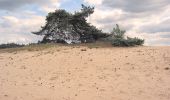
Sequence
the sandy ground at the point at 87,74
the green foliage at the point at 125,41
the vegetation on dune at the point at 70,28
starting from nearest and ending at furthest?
the sandy ground at the point at 87,74
the green foliage at the point at 125,41
the vegetation on dune at the point at 70,28

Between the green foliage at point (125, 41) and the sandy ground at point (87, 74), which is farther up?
the green foliage at point (125, 41)

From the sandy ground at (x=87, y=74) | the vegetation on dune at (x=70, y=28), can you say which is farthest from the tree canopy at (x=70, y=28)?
the sandy ground at (x=87, y=74)

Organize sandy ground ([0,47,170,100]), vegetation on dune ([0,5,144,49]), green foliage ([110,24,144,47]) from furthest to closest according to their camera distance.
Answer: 1. vegetation on dune ([0,5,144,49])
2. green foliage ([110,24,144,47])
3. sandy ground ([0,47,170,100])

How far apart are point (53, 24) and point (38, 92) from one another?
10656 mm

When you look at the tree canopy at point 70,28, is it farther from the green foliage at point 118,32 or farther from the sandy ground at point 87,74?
the sandy ground at point 87,74

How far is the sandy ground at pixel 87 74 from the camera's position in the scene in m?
11.5

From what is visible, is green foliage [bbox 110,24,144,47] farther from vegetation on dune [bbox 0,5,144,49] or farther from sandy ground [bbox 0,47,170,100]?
vegetation on dune [bbox 0,5,144,49]

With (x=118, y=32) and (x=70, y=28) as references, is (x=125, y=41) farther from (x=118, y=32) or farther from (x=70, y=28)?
(x=70, y=28)

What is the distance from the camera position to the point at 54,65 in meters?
A: 15.0

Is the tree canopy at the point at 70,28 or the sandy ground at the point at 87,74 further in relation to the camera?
the tree canopy at the point at 70,28

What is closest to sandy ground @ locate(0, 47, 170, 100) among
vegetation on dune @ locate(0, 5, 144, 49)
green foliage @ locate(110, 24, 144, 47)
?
green foliage @ locate(110, 24, 144, 47)

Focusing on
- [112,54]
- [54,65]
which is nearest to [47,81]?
[54,65]

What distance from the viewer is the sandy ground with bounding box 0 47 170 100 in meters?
11.5

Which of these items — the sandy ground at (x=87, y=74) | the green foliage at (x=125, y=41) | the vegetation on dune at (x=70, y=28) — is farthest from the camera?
the vegetation on dune at (x=70, y=28)
